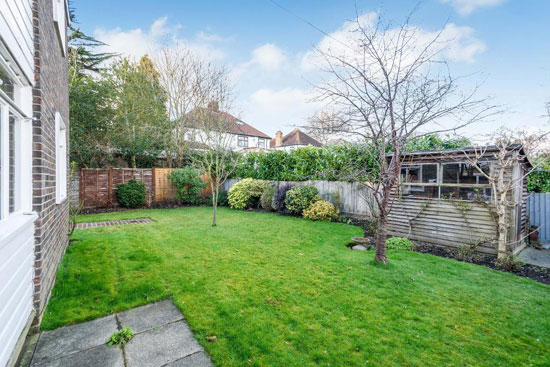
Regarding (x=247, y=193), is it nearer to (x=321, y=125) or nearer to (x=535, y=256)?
(x=321, y=125)

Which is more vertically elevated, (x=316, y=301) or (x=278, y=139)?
(x=278, y=139)

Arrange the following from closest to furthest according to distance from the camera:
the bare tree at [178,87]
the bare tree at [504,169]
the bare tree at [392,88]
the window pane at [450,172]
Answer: the bare tree at [392,88]
the bare tree at [504,169]
the window pane at [450,172]
the bare tree at [178,87]

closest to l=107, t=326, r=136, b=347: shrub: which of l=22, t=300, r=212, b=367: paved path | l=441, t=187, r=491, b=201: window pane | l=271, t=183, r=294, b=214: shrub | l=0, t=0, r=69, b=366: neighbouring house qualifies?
l=22, t=300, r=212, b=367: paved path

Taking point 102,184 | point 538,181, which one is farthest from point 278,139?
point 538,181

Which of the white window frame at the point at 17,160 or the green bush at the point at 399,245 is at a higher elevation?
the white window frame at the point at 17,160

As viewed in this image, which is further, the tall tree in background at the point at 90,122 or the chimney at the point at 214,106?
the chimney at the point at 214,106

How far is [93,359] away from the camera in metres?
2.11

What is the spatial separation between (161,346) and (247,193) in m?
9.31

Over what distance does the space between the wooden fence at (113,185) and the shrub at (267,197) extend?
480cm

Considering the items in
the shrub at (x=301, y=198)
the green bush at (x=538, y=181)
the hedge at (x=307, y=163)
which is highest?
the hedge at (x=307, y=163)

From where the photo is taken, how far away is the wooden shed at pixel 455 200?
5430 millimetres

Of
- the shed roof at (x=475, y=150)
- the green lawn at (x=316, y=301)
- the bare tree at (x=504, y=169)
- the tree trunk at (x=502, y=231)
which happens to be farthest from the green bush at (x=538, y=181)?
the green lawn at (x=316, y=301)

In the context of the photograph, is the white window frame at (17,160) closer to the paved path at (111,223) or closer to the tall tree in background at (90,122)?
the paved path at (111,223)

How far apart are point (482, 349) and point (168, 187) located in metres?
12.5
